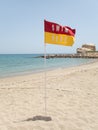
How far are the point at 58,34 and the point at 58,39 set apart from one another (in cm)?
13

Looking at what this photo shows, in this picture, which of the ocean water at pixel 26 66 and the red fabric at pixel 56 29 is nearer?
the red fabric at pixel 56 29

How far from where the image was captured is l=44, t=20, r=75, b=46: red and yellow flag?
242 inches

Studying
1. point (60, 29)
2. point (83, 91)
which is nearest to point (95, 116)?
point (60, 29)

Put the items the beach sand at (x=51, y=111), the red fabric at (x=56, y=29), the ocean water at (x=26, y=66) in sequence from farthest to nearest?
the ocean water at (x=26, y=66)
the red fabric at (x=56, y=29)
the beach sand at (x=51, y=111)

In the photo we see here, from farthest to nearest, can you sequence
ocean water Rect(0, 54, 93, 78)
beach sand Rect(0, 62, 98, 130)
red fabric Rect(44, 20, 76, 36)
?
ocean water Rect(0, 54, 93, 78)
red fabric Rect(44, 20, 76, 36)
beach sand Rect(0, 62, 98, 130)

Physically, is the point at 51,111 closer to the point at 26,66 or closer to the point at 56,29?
the point at 56,29

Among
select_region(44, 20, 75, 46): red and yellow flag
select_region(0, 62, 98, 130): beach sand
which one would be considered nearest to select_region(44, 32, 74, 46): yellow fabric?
select_region(44, 20, 75, 46): red and yellow flag

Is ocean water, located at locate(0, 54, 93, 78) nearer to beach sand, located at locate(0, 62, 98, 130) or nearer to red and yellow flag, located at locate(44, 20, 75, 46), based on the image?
beach sand, located at locate(0, 62, 98, 130)

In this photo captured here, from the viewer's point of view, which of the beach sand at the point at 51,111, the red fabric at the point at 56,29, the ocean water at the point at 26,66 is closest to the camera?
the beach sand at the point at 51,111

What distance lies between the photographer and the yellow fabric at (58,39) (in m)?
6.15

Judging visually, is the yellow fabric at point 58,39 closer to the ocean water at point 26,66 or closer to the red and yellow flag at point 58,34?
the red and yellow flag at point 58,34

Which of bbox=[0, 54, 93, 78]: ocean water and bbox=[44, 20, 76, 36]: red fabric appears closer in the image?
bbox=[44, 20, 76, 36]: red fabric

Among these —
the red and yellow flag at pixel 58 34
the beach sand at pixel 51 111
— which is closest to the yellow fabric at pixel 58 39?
the red and yellow flag at pixel 58 34

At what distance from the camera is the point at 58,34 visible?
20.9 ft
